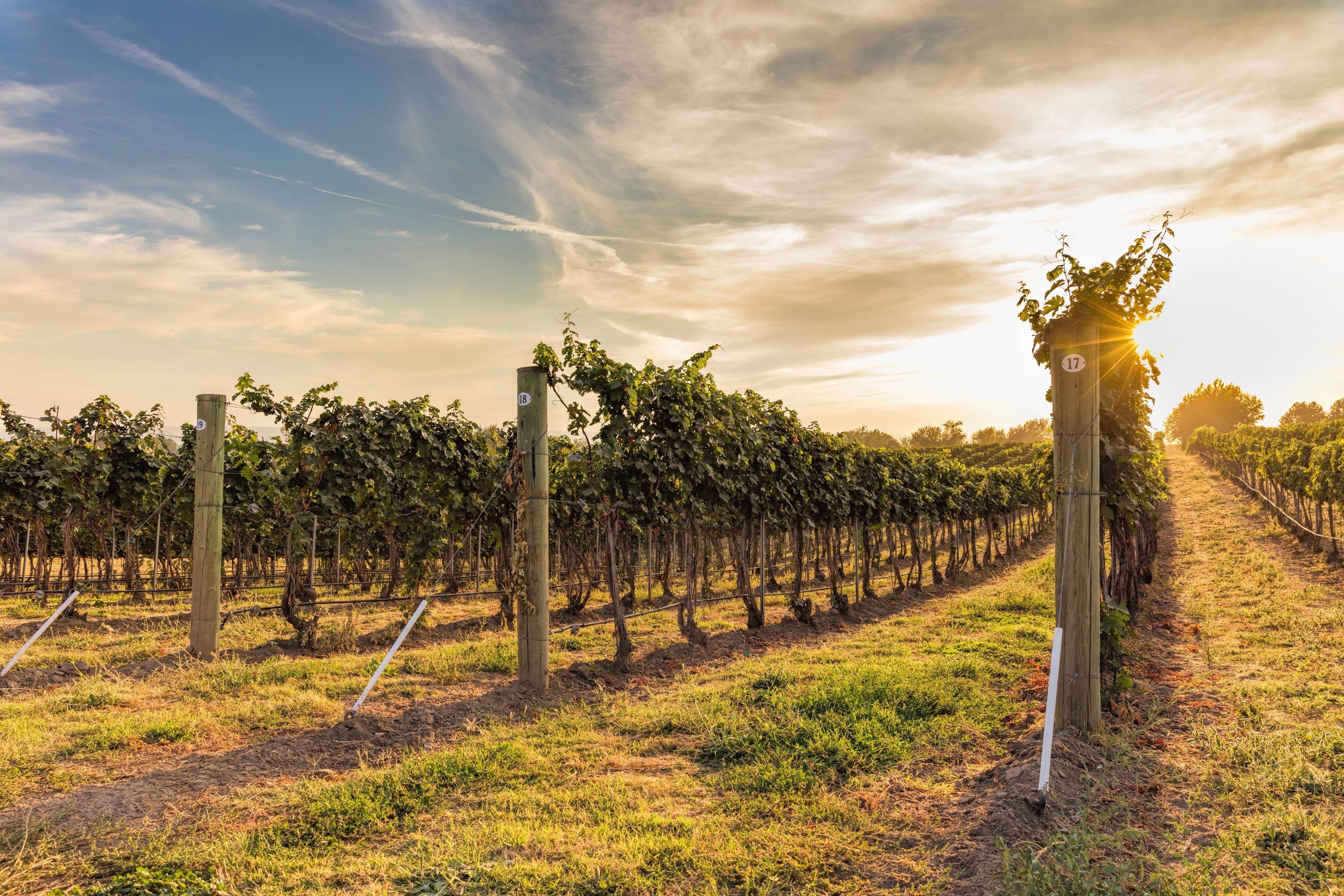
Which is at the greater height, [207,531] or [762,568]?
[207,531]

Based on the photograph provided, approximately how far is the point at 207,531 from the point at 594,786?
6490 millimetres

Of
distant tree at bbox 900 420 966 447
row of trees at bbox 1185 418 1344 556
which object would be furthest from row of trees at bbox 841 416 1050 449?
row of trees at bbox 1185 418 1344 556

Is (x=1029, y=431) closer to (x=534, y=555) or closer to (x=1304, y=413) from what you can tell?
(x=1304, y=413)

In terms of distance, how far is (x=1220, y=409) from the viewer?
11075cm

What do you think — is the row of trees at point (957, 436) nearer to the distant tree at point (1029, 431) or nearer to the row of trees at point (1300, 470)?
the distant tree at point (1029, 431)

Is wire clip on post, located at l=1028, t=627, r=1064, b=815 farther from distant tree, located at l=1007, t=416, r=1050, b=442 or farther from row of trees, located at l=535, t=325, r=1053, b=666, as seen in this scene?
distant tree, located at l=1007, t=416, r=1050, b=442

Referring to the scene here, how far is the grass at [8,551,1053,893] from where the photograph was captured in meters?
3.46

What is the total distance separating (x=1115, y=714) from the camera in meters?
5.82

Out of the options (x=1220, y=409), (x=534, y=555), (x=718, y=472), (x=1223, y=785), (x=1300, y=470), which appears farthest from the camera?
(x=1220, y=409)

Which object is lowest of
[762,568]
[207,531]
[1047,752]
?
[1047,752]

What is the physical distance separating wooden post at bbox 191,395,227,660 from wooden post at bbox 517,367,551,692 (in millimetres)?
4089

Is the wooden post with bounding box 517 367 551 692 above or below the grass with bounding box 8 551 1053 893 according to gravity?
above

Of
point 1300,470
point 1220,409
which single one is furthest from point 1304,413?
point 1300,470

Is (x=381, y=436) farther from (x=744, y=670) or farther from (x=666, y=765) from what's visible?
(x=666, y=765)
